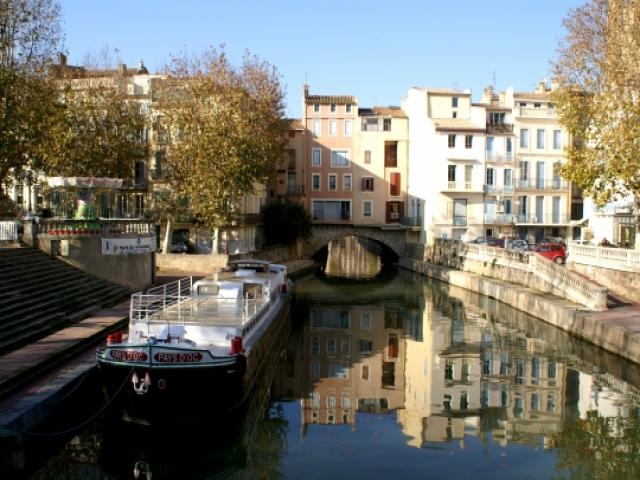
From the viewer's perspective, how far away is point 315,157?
229ft

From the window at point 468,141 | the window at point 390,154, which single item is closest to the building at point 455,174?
the window at point 468,141

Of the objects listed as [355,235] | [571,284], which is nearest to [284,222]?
[355,235]

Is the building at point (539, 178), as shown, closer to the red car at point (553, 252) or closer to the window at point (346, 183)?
the red car at point (553, 252)

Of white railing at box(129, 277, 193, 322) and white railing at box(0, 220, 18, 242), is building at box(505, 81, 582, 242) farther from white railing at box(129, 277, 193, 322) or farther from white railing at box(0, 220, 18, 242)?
white railing at box(0, 220, 18, 242)

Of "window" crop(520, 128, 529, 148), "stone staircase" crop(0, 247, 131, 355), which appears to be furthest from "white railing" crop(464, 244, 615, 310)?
"stone staircase" crop(0, 247, 131, 355)

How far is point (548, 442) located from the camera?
16531mm

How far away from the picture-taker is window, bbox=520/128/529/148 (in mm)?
62719

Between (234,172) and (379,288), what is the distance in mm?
14355

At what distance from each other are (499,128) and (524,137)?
2.37 meters

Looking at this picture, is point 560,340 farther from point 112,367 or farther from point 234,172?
point 234,172

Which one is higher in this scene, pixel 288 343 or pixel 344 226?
pixel 344 226

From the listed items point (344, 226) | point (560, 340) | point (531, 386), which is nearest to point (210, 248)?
point (344, 226)

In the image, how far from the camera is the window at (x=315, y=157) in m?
69.9

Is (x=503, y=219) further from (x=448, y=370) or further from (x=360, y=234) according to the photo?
(x=448, y=370)
